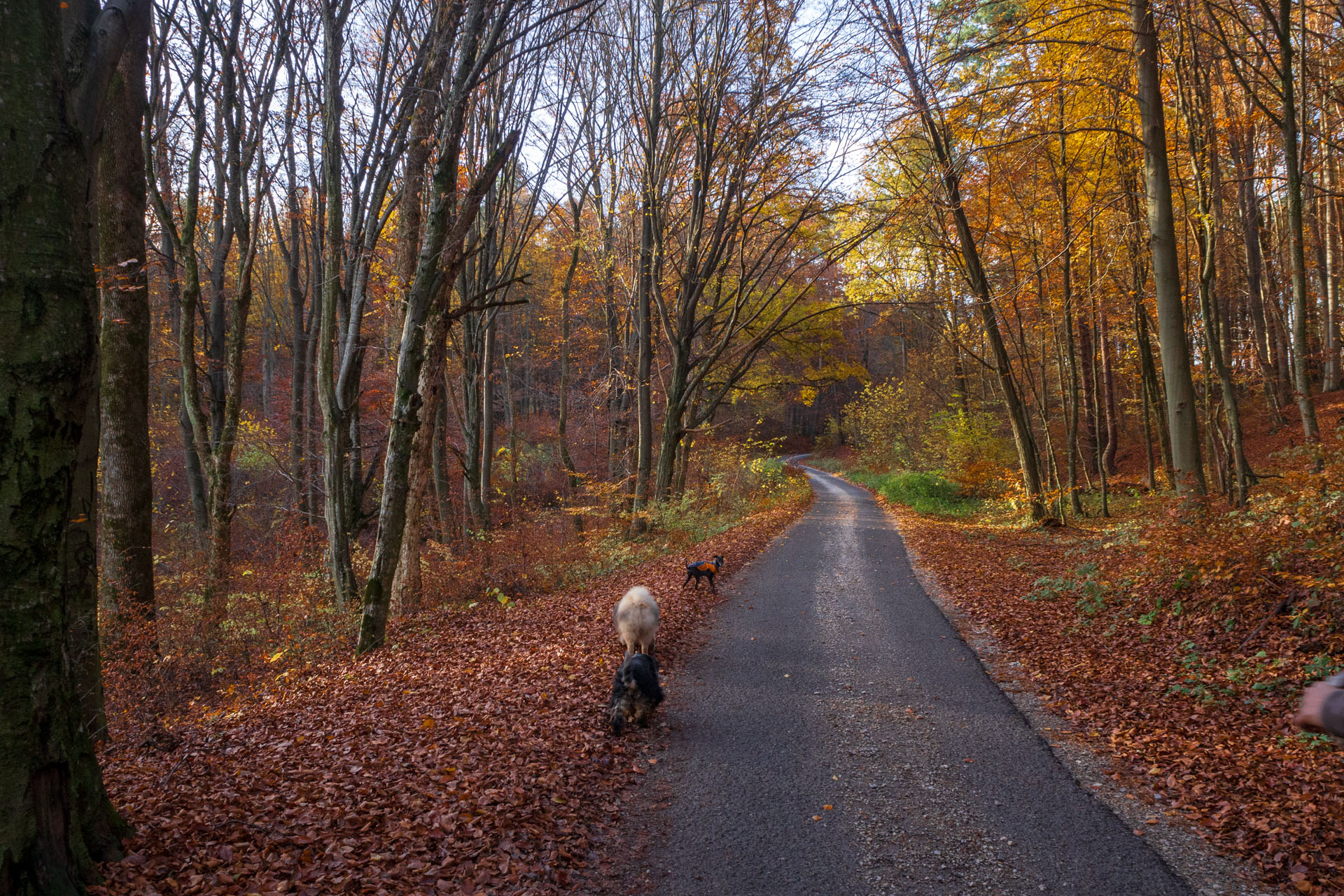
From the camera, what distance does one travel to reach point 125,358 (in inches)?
290

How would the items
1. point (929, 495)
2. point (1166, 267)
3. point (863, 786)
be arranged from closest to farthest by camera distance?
point (863, 786), point (1166, 267), point (929, 495)

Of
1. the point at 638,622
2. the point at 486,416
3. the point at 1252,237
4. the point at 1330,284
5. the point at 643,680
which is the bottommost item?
the point at 643,680

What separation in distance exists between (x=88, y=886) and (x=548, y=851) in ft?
7.26

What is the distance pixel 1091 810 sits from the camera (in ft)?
14.6

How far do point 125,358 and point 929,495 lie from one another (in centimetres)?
2434

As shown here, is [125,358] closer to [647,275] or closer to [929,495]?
[647,275]

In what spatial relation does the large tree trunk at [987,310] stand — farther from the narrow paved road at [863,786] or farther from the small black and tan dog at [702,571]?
the narrow paved road at [863,786]

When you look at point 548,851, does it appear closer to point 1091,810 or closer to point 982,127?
point 1091,810

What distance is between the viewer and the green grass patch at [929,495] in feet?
77.4

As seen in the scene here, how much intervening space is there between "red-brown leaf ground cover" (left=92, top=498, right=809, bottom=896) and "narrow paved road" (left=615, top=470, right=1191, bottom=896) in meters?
0.59

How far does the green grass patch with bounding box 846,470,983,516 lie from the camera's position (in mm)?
23578

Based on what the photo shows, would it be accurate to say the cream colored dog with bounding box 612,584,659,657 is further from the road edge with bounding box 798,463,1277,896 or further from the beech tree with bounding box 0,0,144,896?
the beech tree with bounding box 0,0,144,896

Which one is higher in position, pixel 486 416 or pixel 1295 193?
pixel 1295 193

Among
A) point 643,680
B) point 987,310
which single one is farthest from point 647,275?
point 643,680
